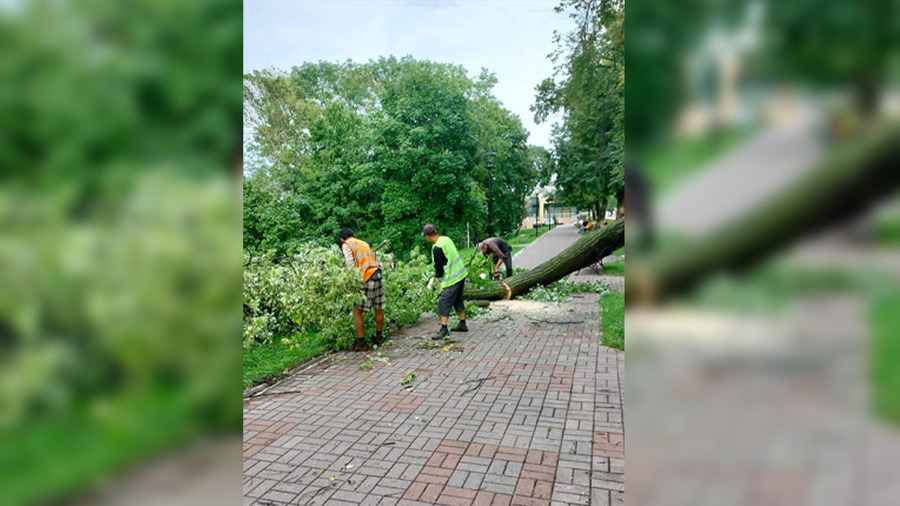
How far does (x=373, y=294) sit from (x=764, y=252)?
6548 millimetres

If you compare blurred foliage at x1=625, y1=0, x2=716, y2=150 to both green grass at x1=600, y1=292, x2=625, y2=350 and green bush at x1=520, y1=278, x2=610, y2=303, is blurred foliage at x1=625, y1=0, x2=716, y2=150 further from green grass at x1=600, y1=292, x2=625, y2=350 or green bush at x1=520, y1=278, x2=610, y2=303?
green bush at x1=520, y1=278, x2=610, y2=303

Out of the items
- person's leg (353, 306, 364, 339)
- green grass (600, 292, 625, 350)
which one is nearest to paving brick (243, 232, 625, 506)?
green grass (600, 292, 625, 350)

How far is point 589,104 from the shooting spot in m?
12.5

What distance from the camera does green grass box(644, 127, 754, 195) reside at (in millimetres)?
669

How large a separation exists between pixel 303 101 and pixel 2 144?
27.0 meters

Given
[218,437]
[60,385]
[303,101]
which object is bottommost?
[218,437]

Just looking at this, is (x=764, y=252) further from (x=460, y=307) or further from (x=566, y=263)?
(x=566, y=263)

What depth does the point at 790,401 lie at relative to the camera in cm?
69

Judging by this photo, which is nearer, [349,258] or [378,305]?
[349,258]

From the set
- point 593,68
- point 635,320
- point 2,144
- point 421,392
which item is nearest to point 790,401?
point 635,320

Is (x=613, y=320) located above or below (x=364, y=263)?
below

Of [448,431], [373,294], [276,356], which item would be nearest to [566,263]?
[373,294]

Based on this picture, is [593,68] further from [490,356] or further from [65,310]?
[65,310]

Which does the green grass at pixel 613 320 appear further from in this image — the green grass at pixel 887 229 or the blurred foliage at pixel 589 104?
the green grass at pixel 887 229
